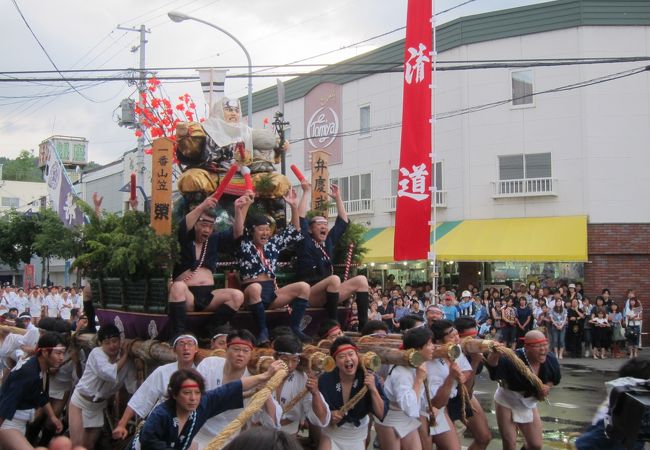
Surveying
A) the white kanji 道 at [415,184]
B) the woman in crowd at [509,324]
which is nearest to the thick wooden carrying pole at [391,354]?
the white kanji 道 at [415,184]

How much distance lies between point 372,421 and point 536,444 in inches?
62.1

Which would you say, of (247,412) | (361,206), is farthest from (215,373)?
(361,206)

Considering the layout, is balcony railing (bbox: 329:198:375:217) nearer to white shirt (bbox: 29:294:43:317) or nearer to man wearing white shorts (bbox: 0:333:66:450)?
white shirt (bbox: 29:294:43:317)

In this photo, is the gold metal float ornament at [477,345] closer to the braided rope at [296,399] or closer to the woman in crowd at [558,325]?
the braided rope at [296,399]

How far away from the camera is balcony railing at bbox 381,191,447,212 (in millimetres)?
22953

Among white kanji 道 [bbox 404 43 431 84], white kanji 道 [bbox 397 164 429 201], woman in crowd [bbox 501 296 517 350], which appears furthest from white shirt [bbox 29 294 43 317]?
white kanji 道 [bbox 404 43 431 84]

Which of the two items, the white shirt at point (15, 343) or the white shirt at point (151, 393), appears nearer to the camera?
the white shirt at point (151, 393)

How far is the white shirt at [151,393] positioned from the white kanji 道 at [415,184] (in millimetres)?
6622

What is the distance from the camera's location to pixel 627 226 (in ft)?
65.7

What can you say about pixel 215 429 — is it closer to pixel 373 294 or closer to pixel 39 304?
pixel 373 294

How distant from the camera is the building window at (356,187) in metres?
25.8

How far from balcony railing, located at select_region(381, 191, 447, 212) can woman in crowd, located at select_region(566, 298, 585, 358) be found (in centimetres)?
613

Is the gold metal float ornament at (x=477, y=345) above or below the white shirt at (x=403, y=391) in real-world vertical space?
above

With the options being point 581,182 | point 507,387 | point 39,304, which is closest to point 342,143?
point 581,182
